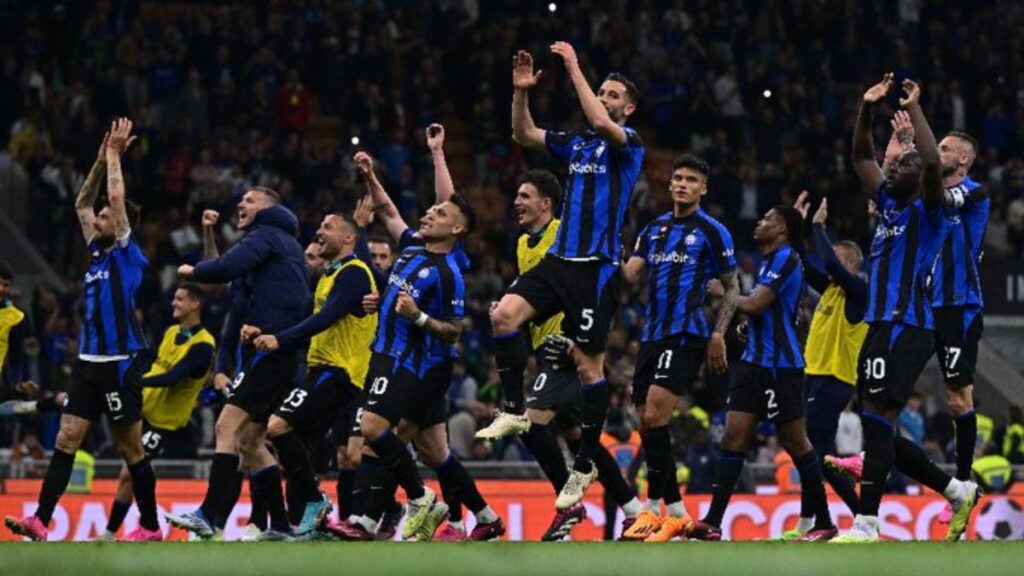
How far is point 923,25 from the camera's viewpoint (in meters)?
34.8

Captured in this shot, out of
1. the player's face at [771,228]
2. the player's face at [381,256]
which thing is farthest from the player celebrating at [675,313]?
the player's face at [381,256]

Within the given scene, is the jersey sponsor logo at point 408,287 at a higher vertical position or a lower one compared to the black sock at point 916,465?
higher

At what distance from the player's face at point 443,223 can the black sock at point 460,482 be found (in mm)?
1558

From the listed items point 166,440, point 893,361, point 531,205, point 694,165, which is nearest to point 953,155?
point 893,361

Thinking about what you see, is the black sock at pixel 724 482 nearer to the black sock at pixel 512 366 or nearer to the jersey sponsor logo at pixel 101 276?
the black sock at pixel 512 366

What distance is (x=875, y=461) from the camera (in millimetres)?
13328

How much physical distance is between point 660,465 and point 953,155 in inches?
108

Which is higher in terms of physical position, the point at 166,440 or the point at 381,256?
the point at 381,256

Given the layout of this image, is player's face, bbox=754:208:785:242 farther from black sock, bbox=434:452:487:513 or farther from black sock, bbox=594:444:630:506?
black sock, bbox=434:452:487:513

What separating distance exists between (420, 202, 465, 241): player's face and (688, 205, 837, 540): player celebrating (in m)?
1.99

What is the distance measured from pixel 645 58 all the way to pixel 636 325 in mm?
6480

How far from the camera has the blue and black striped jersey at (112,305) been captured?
50.9 ft

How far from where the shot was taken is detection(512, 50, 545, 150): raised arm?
1364 centimetres

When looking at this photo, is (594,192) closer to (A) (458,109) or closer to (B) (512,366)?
(B) (512,366)
